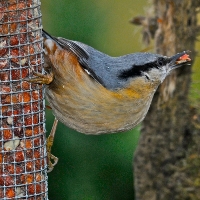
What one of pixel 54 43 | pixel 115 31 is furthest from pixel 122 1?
pixel 54 43

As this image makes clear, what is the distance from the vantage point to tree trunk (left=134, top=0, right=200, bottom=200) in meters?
5.64

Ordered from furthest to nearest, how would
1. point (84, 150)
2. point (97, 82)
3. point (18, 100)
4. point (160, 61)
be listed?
1. point (84, 150)
2. point (160, 61)
3. point (97, 82)
4. point (18, 100)

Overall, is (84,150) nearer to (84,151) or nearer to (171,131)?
(84,151)

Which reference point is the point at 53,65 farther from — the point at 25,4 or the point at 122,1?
the point at 122,1

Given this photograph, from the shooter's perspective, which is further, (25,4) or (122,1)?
(122,1)

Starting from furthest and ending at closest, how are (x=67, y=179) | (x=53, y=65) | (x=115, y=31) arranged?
(x=115, y=31)
(x=67, y=179)
(x=53, y=65)

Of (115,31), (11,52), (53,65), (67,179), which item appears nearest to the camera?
(11,52)

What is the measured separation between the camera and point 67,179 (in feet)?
19.0

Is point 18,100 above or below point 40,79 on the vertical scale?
below

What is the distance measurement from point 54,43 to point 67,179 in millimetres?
1674

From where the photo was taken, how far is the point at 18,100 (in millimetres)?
4145

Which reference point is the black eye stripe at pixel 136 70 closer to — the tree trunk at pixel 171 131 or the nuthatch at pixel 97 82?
the nuthatch at pixel 97 82

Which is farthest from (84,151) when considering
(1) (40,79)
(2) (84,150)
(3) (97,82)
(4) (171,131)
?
(1) (40,79)

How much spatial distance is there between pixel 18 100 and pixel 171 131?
2.05 m
